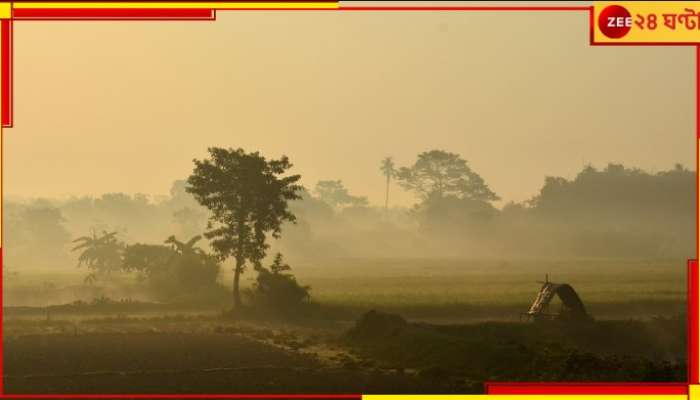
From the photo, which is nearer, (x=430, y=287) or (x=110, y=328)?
(x=110, y=328)

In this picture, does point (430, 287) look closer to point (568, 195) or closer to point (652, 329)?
point (652, 329)

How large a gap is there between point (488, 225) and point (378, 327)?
94.4m

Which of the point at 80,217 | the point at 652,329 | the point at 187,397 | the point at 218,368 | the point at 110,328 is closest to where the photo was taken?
the point at 187,397

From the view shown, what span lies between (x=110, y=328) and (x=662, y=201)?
127345mm

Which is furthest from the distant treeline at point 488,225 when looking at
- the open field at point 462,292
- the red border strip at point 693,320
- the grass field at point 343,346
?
the red border strip at point 693,320

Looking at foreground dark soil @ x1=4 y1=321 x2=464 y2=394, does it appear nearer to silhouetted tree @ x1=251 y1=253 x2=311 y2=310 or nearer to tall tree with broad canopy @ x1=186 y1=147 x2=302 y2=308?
silhouetted tree @ x1=251 y1=253 x2=311 y2=310

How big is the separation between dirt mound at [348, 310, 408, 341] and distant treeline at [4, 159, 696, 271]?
8880 cm

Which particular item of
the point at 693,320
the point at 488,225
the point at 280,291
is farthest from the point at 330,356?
the point at 488,225

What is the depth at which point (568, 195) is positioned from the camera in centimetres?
14162

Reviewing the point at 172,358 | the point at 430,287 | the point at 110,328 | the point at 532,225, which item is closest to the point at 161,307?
the point at 110,328

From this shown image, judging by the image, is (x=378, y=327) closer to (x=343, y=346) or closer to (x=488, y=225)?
(x=343, y=346)

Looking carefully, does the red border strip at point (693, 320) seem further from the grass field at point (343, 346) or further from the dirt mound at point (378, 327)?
the dirt mound at point (378, 327)

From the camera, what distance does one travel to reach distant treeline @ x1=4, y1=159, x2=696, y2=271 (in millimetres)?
116125

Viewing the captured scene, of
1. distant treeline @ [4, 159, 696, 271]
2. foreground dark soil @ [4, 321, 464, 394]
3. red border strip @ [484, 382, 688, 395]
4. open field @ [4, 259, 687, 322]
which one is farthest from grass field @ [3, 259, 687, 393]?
distant treeline @ [4, 159, 696, 271]
